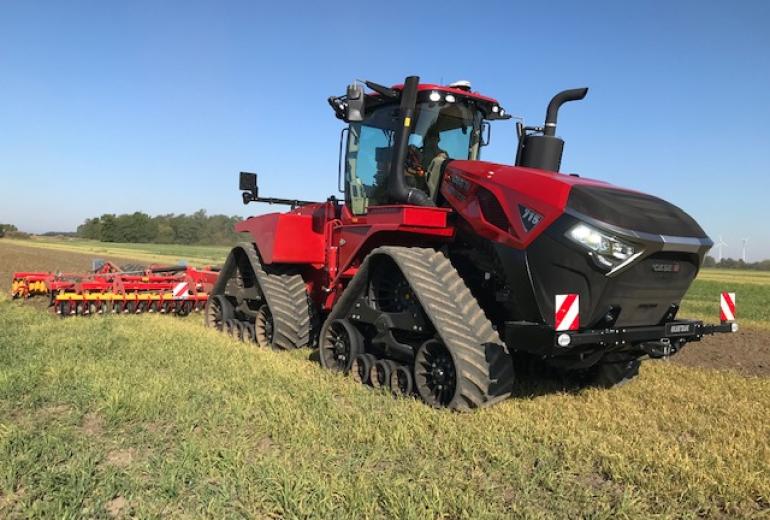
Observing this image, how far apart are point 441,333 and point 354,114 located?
95.0 inches

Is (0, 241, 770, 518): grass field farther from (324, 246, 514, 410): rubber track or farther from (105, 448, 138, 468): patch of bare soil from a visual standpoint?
(324, 246, 514, 410): rubber track

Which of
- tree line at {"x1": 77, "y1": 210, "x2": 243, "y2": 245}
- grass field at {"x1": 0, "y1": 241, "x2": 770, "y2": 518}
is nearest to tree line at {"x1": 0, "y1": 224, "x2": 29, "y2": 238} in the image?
tree line at {"x1": 77, "y1": 210, "x2": 243, "y2": 245}

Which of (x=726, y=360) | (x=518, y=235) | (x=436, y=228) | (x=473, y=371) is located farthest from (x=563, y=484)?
(x=726, y=360)

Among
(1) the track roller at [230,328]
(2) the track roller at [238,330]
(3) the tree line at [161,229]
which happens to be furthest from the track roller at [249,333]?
(3) the tree line at [161,229]

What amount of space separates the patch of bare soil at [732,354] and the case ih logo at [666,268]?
370 cm

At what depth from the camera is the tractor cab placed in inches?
235

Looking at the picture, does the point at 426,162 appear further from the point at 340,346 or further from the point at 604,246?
the point at 604,246

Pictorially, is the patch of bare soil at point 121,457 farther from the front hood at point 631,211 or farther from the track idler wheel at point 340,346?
the front hood at point 631,211

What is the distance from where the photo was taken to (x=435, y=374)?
4.96 metres

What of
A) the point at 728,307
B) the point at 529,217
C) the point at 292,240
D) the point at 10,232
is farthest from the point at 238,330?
the point at 10,232

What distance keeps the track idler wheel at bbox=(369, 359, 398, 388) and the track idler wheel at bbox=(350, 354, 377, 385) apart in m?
0.05

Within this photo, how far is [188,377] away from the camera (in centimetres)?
554

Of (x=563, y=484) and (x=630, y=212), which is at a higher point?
(x=630, y=212)

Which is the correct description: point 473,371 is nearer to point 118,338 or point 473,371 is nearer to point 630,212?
point 630,212
